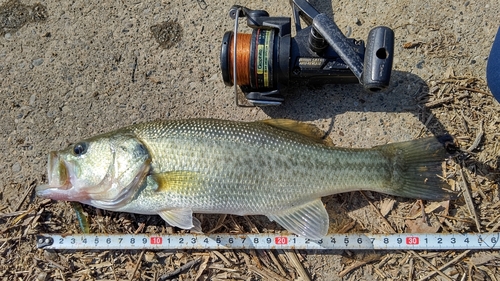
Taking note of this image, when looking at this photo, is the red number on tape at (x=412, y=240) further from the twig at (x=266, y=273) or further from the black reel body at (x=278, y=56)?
the black reel body at (x=278, y=56)

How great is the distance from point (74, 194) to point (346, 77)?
2.24m

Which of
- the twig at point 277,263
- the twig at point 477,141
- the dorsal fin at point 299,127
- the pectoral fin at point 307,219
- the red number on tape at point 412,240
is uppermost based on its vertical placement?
the dorsal fin at point 299,127

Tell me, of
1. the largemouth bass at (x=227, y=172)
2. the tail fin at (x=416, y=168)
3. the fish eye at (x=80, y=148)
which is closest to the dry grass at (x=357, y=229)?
the tail fin at (x=416, y=168)

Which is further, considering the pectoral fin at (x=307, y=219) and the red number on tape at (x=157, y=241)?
the red number on tape at (x=157, y=241)

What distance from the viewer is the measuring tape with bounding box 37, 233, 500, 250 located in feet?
10.3

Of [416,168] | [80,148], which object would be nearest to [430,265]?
[416,168]

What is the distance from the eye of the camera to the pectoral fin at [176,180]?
2.91 meters

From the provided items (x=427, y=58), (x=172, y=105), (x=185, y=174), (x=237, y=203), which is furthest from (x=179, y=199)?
(x=427, y=58)

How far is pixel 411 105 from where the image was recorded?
3449 millimetres

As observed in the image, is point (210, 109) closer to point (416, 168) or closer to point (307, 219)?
point (307, 219)

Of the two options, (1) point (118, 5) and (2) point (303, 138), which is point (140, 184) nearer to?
(2) point (303, 138)

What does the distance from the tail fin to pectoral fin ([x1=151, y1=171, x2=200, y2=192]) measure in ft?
4.67

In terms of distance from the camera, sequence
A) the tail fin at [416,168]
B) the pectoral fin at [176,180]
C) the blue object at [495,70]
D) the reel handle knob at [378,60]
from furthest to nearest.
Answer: the tail fin at [416,168] → the pectoral fin at [176,180] → the blue object at [495,70] → the reel handle knob at [378,60]

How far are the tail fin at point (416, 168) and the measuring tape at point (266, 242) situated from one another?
14.5 inches
